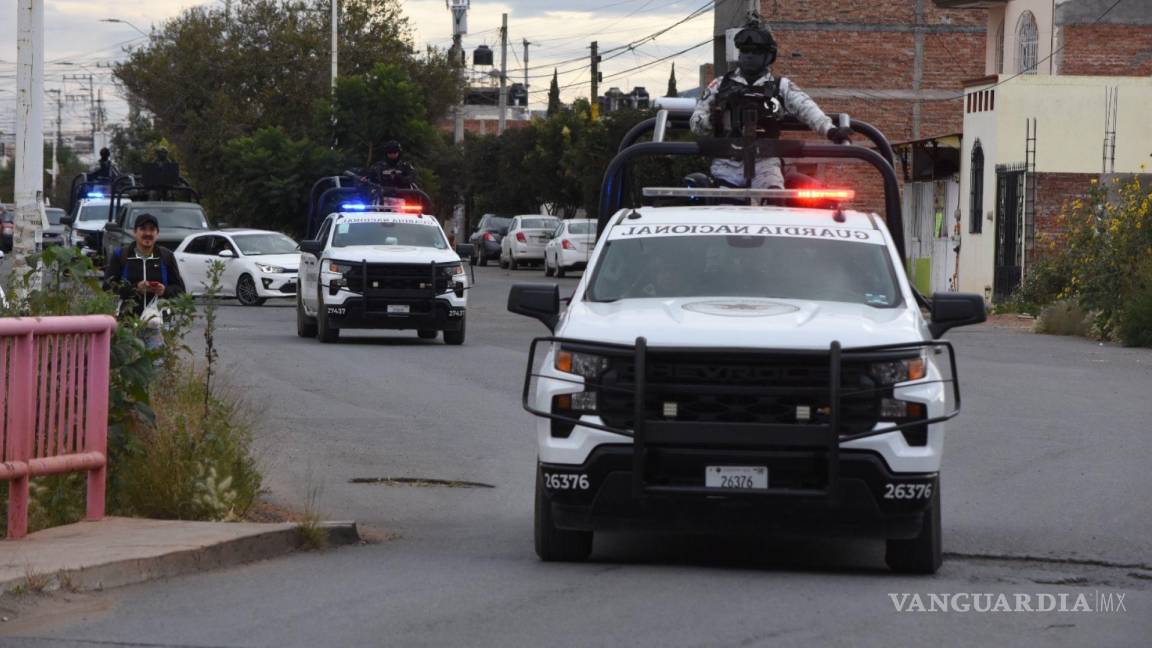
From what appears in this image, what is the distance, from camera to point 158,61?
6325cm

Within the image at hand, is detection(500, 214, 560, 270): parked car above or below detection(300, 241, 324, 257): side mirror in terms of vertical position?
above

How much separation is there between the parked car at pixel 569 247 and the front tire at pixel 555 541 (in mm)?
40726

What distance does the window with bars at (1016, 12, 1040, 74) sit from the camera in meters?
45.7

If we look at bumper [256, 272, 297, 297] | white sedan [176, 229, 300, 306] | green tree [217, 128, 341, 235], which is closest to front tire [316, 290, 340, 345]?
white sedan [176, 229, 300, 306]

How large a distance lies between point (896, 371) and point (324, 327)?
17288 millimetres

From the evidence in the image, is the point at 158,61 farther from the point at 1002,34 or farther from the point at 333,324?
the point at 333,324

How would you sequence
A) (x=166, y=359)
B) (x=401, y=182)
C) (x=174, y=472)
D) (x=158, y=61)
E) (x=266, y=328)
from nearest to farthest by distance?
(x=174, y=472) → (x=166, y=359) → (x=266, y=328) → (x=401, y=182) → (x=158, y=61)

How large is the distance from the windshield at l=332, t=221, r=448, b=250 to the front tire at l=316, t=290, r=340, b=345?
1.02m

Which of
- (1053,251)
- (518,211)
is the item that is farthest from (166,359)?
(518,211)

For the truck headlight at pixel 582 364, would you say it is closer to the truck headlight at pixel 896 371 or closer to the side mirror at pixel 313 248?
the truck headlight at pixel 896 371

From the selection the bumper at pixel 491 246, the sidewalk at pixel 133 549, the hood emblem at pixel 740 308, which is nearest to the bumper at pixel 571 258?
the bumper at pixel 491 246

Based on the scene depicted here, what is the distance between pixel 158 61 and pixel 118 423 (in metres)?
54.5

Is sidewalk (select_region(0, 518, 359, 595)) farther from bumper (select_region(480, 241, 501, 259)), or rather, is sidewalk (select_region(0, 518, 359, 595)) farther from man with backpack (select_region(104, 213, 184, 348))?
bumper (select_region(480, 241, 501, 259))

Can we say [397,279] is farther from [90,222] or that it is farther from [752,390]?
[90,222]
